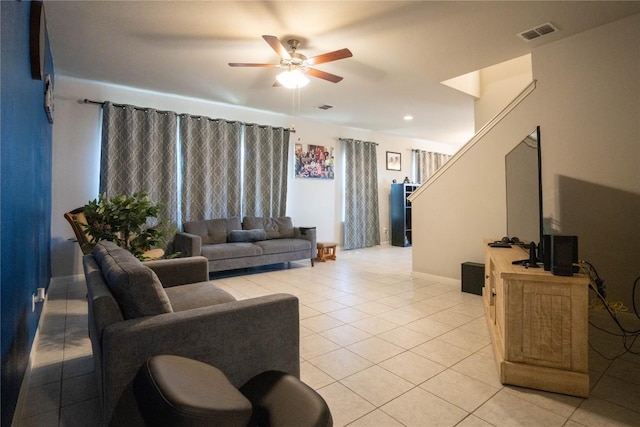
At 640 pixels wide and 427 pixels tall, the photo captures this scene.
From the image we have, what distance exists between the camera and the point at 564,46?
3252mm

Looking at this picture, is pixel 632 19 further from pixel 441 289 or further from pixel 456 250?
pixel 441 289

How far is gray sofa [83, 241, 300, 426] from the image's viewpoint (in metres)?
1.26

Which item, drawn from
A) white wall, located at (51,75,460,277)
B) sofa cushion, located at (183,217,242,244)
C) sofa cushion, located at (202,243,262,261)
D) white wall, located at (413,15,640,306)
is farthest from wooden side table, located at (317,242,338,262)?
white wall, located at (413,15,640,306)

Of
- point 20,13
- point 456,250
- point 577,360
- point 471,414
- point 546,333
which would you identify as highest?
point 20,13

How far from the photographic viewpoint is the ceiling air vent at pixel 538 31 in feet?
9.84

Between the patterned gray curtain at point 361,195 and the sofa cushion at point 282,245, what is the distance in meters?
1.90

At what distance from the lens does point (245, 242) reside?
196 inches

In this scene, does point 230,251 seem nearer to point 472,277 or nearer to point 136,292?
point 472,277

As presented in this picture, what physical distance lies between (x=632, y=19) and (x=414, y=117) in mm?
3515

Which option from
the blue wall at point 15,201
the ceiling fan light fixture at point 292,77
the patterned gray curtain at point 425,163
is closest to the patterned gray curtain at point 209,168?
the ceiling fan light fixture at point 292,77

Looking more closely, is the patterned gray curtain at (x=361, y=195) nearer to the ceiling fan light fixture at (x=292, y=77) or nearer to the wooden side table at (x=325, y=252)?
the wooden side table at (x=325, y=252)

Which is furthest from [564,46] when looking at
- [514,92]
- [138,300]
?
[138,300]

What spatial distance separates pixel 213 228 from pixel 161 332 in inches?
148

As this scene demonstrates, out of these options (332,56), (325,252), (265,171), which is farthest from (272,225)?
(332,56)
